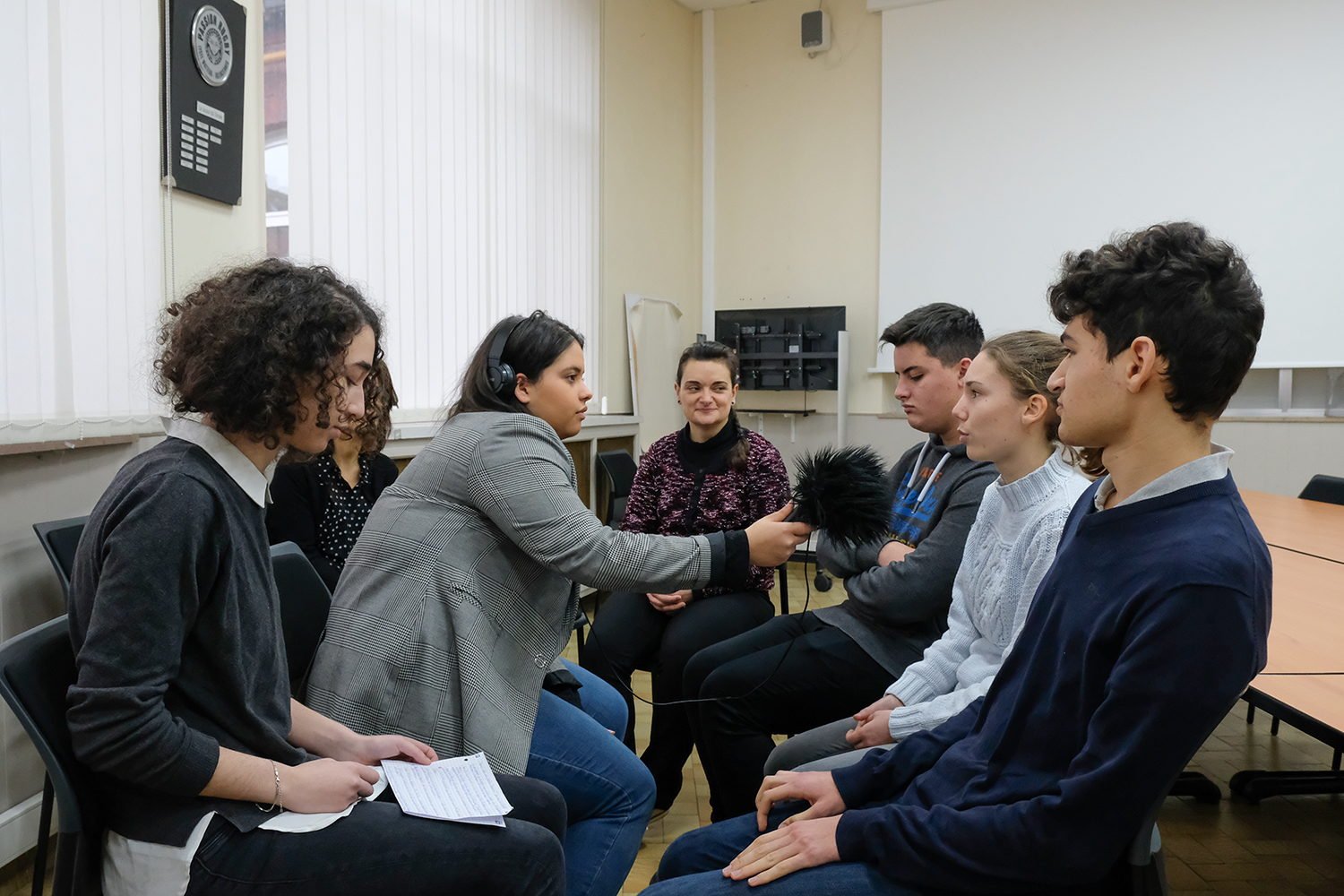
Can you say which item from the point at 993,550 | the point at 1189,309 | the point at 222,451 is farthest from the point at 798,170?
the point at 222,451

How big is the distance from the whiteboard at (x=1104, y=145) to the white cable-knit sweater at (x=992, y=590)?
3.55 metres

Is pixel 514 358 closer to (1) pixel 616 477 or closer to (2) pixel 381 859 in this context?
(2) pixel 381 859

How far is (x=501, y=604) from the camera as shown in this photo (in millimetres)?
1572

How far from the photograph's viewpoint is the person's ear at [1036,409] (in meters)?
1.56

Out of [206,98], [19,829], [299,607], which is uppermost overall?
[206,98]

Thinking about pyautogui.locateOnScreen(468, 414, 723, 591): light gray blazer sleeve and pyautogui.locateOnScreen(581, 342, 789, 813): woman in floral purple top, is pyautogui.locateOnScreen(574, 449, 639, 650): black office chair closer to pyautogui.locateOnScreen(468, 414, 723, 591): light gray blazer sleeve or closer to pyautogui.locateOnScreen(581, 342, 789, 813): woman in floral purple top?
pyautogui.locateOnScreen(581, 342, 789, 813): woman in floral purple top

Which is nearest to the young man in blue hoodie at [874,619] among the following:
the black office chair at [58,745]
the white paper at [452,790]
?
the white paper at [452,790]

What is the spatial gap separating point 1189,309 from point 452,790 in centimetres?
113

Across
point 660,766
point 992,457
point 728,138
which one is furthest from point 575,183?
point 992,457

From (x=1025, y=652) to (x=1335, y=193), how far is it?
4872 mm

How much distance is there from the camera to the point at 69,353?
222 cm

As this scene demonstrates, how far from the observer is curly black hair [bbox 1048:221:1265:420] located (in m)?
0.97

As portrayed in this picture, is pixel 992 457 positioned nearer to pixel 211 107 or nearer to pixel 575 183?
pixel 211 107

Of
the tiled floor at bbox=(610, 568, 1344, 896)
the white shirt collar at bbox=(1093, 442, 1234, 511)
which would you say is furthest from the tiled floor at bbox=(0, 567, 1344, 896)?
the white shirt collar at bbox=(1093, 442, 1234, 511)
